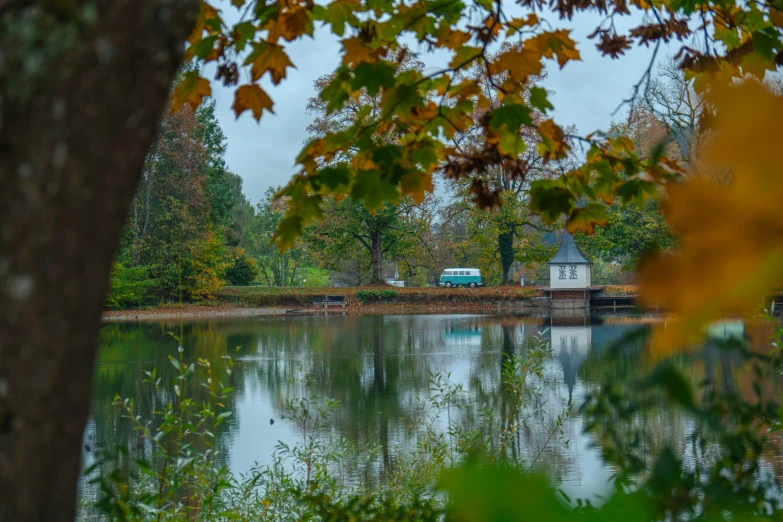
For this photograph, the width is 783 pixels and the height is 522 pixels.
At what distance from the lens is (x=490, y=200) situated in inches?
93.0

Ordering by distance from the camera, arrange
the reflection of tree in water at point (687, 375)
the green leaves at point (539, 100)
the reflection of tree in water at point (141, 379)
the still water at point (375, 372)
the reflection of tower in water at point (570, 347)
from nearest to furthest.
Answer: the reflection of tree in water at point (687, 375) < the green leaves at point (539, 100) < the still water at point (375, 372) < the reflection of tree in water at point (141, 379) < the reflection of tower in water at point (570, 347)

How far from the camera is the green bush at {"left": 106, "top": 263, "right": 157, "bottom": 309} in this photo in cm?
2893

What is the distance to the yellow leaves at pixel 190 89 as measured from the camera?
206 cm

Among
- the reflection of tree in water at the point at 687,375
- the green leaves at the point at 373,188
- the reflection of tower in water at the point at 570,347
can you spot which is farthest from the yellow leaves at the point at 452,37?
the reflection of tower in water at the point at 570,347

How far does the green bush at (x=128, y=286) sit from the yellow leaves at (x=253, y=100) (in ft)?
92.4

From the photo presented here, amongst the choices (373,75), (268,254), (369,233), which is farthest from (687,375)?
(268,254)

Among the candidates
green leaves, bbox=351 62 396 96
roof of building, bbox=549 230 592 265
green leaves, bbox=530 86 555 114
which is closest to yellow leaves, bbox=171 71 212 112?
green leaves, bbox=351 62 396 96

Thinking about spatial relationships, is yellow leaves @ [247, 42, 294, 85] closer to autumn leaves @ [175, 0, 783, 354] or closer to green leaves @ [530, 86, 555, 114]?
autumn leaves @ [175, 0, 783, 354]

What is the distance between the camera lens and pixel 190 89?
2090 mm

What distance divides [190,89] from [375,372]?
11836 millimetres

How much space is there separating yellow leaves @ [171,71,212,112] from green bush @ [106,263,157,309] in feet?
91.6

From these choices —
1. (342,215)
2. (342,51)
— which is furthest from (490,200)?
(342,215)

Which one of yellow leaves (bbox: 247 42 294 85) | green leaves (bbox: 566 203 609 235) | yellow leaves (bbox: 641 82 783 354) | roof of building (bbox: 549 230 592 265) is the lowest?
yellow leaves (bbox: 641 82 783 354)

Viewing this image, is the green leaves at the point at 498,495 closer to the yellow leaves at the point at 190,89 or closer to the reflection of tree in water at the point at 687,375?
the reflection of tree in water at the point at 687,375
